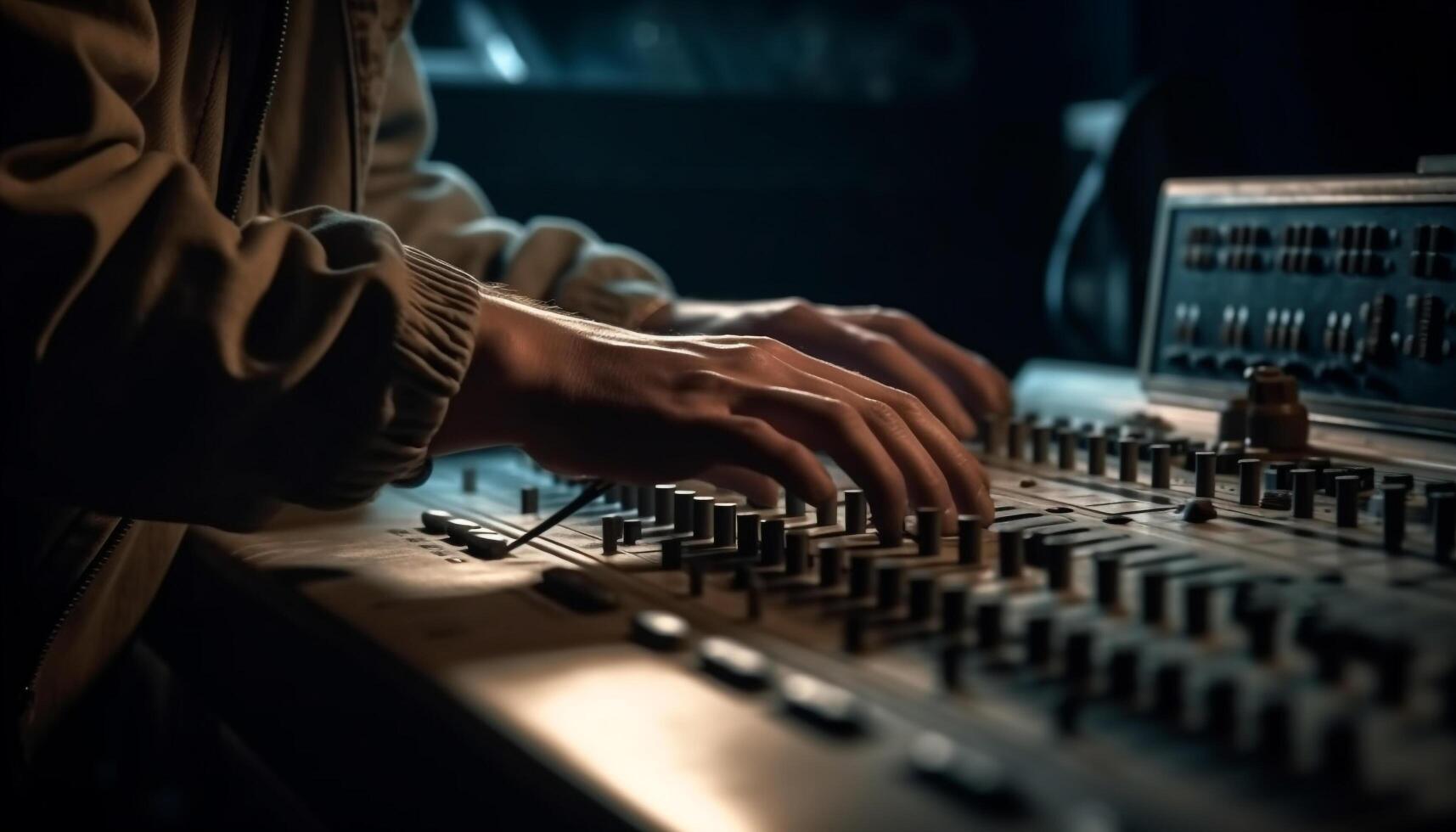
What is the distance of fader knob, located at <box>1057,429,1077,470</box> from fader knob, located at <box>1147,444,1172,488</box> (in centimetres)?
8

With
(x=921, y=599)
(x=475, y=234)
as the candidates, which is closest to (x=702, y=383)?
(x=921, y=599)

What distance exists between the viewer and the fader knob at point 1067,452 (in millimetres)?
1011

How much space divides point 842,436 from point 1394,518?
11.3 inches

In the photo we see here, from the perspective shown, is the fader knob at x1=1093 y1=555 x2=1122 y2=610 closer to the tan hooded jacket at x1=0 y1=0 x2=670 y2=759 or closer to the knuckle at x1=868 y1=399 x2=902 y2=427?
the knuckle at x1=868 y1=399 x2=902 y2=427

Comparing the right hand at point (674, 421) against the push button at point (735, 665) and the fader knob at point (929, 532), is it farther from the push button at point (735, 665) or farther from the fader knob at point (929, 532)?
the push button at point (735, 665)

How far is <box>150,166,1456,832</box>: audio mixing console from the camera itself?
40 cm

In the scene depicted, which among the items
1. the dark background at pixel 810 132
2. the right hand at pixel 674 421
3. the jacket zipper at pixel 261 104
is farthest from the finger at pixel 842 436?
the dark background at pixel 810 132

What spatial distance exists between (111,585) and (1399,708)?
2.76ft

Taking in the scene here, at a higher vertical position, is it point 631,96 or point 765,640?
point 631,96

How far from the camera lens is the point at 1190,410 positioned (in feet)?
3.94

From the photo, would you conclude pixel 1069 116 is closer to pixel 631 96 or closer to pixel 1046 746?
pixel 631 96

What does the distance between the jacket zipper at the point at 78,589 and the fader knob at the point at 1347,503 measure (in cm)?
75

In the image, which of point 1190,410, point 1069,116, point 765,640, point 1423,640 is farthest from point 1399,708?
point 1069,116

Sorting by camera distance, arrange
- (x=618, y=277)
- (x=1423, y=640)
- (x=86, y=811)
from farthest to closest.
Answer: (x=618, y=277) → (x=86, y=811) → (x=1423, y=640)
